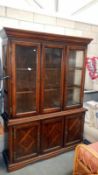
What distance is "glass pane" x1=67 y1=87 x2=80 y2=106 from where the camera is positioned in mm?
2723

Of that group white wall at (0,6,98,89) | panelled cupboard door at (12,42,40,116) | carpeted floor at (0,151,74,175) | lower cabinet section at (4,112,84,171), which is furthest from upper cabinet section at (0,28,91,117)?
carpeted floor at (0,151,74,175)

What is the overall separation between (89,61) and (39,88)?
1330 mm

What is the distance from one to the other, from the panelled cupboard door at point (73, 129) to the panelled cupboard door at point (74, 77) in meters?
0.22

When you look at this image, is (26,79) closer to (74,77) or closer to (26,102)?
(26,102)

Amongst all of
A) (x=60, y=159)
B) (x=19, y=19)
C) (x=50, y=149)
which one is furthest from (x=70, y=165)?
(x=19, y=19)

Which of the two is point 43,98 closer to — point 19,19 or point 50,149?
point 50,149

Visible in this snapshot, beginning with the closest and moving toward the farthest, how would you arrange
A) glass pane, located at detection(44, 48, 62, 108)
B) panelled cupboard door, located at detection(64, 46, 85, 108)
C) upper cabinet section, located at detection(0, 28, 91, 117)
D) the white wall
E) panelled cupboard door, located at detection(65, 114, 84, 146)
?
upper cabinet section, located at detection(0, 28, 91, 117) < the white wall < glass pane, located at detection(44, 48, 62, 108) < panelled cupboard door, located at detection(64, 46, 85, 108) < panelled cupboard door, located at detection(65, 114, 84, 146)

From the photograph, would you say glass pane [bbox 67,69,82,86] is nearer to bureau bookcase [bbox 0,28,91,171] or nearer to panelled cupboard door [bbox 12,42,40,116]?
bureau bookcase [bbox 0,28,91,171]

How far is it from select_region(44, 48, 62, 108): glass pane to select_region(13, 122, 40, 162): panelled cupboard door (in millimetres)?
411

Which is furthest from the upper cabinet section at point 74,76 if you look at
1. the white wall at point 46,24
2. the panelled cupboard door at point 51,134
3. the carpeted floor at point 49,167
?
the carpeted floor at point 49,167

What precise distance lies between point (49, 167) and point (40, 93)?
1.08m

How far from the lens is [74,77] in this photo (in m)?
2.75

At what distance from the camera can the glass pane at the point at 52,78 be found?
2435mm

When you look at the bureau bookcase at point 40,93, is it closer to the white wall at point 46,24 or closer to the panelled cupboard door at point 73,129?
the panelled cupboard door at point 73,129
